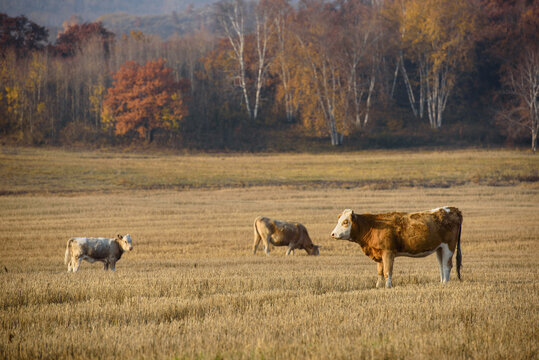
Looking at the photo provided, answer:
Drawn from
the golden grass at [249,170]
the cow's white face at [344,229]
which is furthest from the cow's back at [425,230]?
the golden grass at [249,170]

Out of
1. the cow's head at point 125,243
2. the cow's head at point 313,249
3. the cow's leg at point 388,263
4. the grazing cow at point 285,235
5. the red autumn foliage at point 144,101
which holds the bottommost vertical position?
the cow's head at point 313,249

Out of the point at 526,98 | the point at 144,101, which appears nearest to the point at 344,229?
the point at 144,101

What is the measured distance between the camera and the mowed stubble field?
6.97m

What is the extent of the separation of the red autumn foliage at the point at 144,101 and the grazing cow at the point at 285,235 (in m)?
44.8

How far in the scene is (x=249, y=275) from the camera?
12.6 meters

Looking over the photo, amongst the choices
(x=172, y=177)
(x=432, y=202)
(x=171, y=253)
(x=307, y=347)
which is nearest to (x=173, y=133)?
(x=172, y=177)

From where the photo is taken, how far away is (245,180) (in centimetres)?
4272

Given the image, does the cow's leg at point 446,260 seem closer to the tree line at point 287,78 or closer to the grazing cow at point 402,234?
the grazing cow at point 402,234

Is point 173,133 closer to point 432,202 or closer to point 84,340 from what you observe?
point 432,202

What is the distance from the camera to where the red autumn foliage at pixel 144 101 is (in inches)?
2431

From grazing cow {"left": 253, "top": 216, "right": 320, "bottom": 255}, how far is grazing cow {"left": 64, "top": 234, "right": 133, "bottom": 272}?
5.46m

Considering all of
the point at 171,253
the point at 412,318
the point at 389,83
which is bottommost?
the point at 171,253

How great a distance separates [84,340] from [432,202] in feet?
89.4

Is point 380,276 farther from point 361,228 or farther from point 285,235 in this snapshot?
point 285,235
